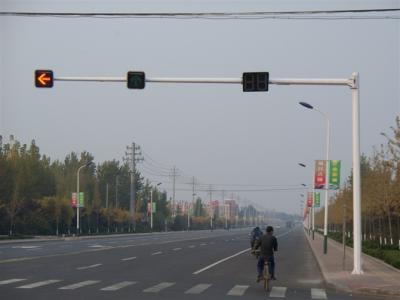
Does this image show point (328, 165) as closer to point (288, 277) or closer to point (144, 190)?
point (288, 277)

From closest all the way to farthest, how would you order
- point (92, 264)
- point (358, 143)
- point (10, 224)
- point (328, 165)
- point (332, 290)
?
point (332, 290)
point (358, 143)
point (92, 264)
point (328, 165)
point (10, 224)

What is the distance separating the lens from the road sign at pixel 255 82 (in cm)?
2216

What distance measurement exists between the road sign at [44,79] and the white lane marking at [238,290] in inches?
341

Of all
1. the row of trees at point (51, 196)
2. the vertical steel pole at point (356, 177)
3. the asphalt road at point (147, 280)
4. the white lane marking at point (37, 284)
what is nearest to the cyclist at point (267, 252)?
the asphalt road at point (147, 280)

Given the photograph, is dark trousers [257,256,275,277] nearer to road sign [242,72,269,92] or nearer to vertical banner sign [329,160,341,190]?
road sign [242,72,269,92]

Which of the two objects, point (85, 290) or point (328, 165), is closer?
point (85, 290)

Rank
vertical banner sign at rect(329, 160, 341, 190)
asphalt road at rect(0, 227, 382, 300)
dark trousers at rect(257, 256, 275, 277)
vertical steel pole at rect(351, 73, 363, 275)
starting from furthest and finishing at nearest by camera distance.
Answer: vertical banner sign at rect(329, 160, 341, 190) → vertical steel pole at rect(351, 73, 363, 275) → dark trousers at rect(257, 256, 275, 277) → asphalt road at rect(0, 227, 382, 300)

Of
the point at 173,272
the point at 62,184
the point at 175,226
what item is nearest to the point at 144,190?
the point at 175,226

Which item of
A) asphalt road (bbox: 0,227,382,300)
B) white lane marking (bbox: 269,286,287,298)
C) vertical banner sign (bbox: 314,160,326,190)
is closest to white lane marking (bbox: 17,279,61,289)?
asphalt road (bbox: 0,227,382,300)

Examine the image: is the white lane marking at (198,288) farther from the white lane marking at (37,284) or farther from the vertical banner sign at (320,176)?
the vertical banner sign at (320,176)

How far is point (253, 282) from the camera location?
2125 cm

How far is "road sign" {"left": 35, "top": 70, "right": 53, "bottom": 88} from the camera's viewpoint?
22.4 m

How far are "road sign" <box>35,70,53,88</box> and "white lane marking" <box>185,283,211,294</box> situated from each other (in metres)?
7.94

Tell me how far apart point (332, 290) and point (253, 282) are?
106 inches
